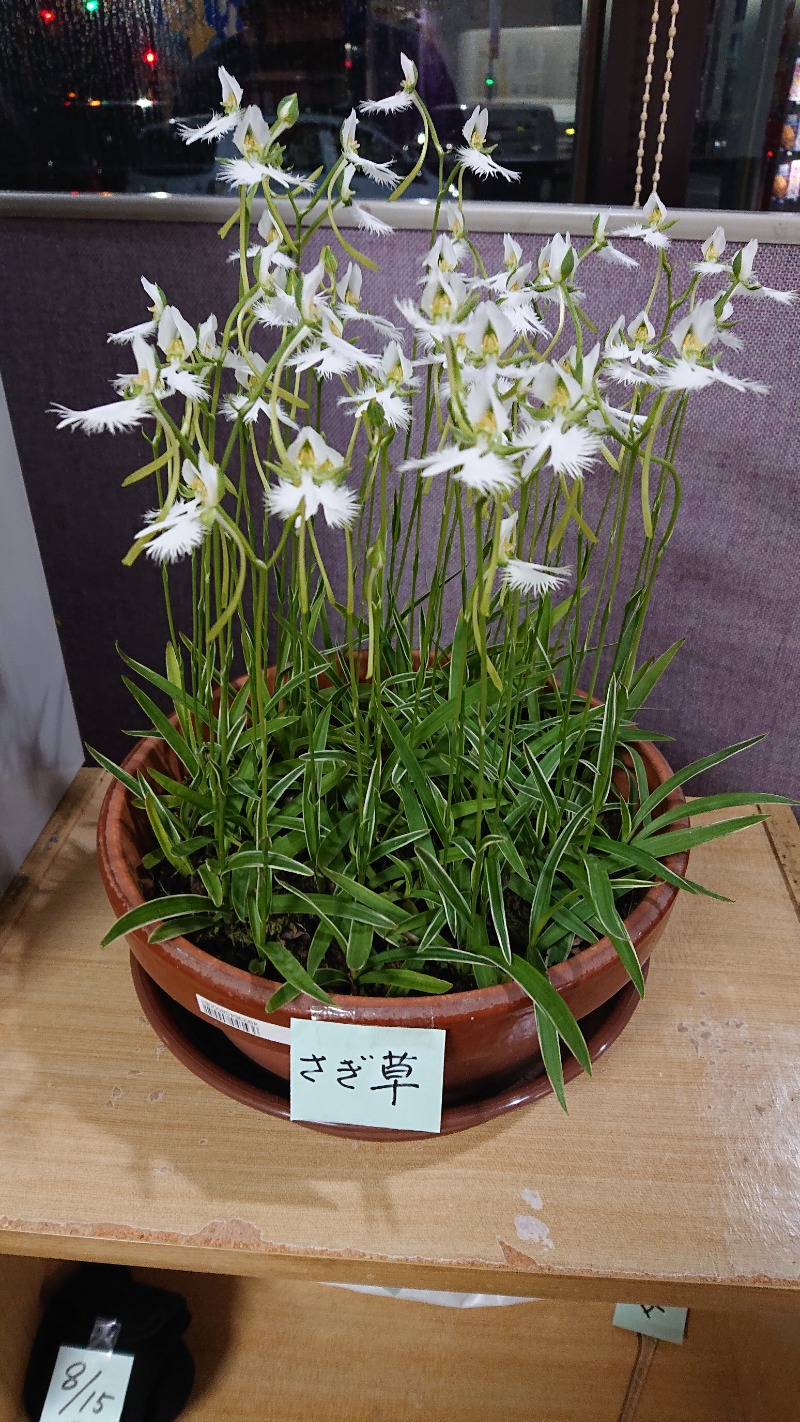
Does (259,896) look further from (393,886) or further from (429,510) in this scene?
(429,510)

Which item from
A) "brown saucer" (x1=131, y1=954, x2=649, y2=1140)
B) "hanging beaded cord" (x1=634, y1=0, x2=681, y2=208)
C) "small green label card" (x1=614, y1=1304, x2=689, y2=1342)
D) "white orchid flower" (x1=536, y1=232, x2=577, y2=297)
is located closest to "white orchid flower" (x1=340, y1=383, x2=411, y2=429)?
"white orchid flower" (x1=536, y1=232, x2=577, y2=297)

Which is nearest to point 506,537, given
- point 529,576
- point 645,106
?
point 529,576

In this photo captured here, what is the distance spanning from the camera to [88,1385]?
0.77 metres

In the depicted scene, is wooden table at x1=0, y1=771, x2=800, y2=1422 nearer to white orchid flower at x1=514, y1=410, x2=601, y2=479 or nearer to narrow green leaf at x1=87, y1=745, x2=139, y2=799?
narrow green leaf at x1=87, y1=745, x2=139, y2=799

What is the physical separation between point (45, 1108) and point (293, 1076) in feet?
0.62

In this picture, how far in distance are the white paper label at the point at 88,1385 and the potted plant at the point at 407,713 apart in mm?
396

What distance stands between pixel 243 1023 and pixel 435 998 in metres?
0.11

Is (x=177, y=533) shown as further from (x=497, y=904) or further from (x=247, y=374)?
(x=497, y=904)

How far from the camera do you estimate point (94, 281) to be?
3.15ft

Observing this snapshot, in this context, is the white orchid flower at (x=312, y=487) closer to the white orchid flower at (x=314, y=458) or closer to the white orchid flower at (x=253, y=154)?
the white orchid flower at (x=314, y=458)

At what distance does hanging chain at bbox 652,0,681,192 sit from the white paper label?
113 cm

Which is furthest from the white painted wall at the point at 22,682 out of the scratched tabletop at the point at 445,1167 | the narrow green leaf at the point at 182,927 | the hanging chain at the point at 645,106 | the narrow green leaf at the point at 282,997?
the hanging chain at the point at 645,106

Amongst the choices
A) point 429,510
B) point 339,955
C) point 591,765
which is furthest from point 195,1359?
point 429,510

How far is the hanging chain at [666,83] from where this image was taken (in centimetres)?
81
